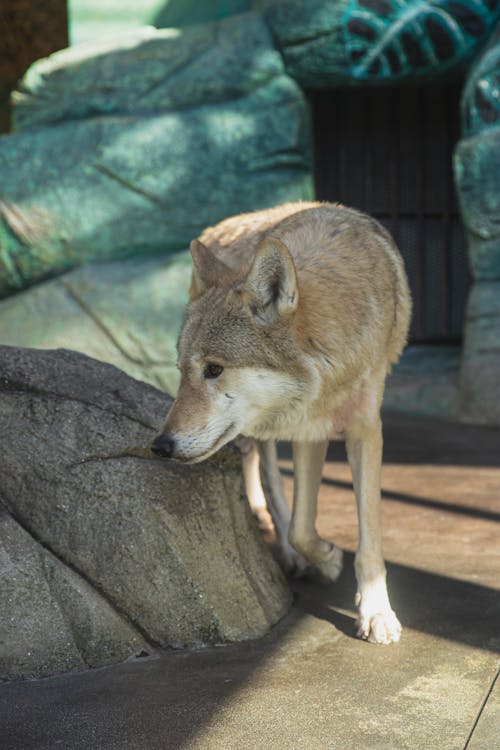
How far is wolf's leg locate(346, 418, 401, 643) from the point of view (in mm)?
3475

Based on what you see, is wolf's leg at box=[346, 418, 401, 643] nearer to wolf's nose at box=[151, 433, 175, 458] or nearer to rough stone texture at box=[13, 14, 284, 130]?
wolf's nose at box=[151, 433, 175, 458]

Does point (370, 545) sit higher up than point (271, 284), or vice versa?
point (271, 284)

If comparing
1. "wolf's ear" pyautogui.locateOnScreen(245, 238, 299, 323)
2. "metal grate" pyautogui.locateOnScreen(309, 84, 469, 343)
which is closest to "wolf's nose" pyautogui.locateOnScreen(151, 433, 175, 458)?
"wolf's ear" pyautogui.locateOnScreen(245, 238, 299, 323)

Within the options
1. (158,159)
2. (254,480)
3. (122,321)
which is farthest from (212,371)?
(158,159)

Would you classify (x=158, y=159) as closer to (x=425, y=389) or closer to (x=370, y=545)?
Result: (x=425, y=389)

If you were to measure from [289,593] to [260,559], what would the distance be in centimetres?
27

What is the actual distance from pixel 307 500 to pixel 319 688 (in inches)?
38.7

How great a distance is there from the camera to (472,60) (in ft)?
28.7

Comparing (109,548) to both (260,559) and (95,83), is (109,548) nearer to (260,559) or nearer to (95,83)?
(260,559)

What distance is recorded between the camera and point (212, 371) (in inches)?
129

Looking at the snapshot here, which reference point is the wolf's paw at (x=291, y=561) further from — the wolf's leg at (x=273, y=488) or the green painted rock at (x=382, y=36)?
the green painted rock at (x=382, y=36)

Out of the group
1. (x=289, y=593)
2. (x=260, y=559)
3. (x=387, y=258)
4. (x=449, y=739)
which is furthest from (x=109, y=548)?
(x=387, y=258)

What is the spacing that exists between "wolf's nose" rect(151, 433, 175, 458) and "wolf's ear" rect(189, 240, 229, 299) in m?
0.70

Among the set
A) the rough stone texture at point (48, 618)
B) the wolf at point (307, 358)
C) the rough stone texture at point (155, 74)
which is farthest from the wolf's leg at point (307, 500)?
the rough stone texture at point (155, 74)
